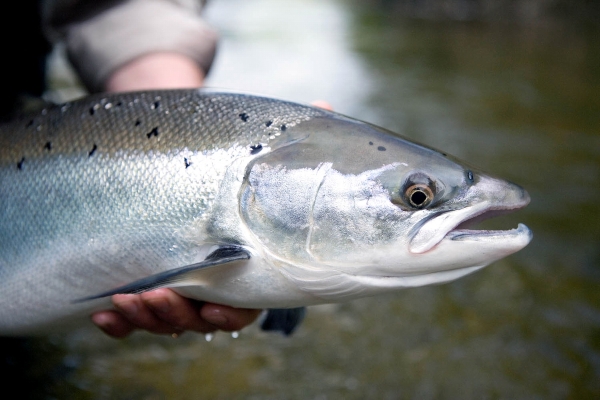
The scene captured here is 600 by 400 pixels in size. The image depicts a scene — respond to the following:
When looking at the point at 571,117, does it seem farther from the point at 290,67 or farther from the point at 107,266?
the point at 107,266

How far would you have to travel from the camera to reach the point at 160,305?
1547mm

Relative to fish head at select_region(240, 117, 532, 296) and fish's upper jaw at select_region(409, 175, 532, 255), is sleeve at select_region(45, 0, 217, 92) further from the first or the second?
fish's upper jaw at select_region(409, 175, 532, 255)

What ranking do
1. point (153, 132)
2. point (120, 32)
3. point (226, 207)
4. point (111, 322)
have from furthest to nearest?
point (120, 32) → point (111, 322) → point (153, 132) → point (226, 207)

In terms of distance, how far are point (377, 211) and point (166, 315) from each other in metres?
0.69

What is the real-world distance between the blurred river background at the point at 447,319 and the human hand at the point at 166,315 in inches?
27.9

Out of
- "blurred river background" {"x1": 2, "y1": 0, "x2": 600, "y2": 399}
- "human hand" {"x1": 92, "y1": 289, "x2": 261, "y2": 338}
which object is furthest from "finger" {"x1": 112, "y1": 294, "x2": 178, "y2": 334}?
"blurred river background" {"x1": 2, "y1": 0, "x2": 600, "y2": 399}

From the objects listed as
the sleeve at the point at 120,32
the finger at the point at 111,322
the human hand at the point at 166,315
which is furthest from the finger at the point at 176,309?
the sleeve at the point at 120,32

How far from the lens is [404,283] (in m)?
1.37

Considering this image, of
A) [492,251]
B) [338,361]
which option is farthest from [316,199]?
[338,361]

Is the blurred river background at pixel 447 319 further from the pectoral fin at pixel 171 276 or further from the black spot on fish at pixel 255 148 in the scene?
the pectoral fin at pixel 171 276

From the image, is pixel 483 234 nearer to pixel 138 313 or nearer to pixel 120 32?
pixel 138 313

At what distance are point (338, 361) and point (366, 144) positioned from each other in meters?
1.53

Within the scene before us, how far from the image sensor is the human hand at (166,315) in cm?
154

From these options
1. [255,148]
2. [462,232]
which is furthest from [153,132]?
[462,232]
